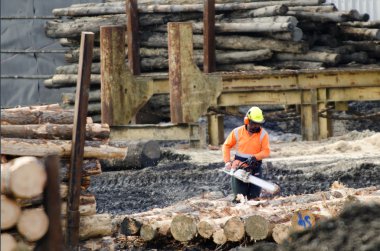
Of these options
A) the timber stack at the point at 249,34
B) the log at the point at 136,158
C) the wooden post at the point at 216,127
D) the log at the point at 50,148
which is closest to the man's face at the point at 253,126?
the log at the point at 50,148

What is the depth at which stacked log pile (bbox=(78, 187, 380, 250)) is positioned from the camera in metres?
10.8

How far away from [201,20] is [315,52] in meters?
2.50

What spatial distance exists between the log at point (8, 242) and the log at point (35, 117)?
6.05 feet

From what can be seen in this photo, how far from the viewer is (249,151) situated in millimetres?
13672

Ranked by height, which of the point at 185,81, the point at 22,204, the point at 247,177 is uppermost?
the point at 185,81

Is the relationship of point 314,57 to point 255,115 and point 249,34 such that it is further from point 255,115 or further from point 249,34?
point 255,115

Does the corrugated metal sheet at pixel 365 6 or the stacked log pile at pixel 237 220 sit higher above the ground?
the corrugated metal sheet at pixel 365 6

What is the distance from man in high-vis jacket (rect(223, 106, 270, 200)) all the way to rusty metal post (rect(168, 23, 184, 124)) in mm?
5500

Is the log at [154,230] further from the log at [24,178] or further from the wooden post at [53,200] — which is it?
the wooden post at [53,200]

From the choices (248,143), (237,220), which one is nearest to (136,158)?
(248,143)

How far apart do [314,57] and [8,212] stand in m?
12.8

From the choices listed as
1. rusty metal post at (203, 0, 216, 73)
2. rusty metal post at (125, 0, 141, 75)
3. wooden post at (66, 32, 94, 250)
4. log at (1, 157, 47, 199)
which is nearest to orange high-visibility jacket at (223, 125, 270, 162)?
wooden post at (66, 32, 94, 250)

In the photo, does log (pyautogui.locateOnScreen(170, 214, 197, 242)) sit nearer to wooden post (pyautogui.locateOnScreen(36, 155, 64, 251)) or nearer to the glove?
the glove

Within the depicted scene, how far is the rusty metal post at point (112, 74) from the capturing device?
1970 cm
